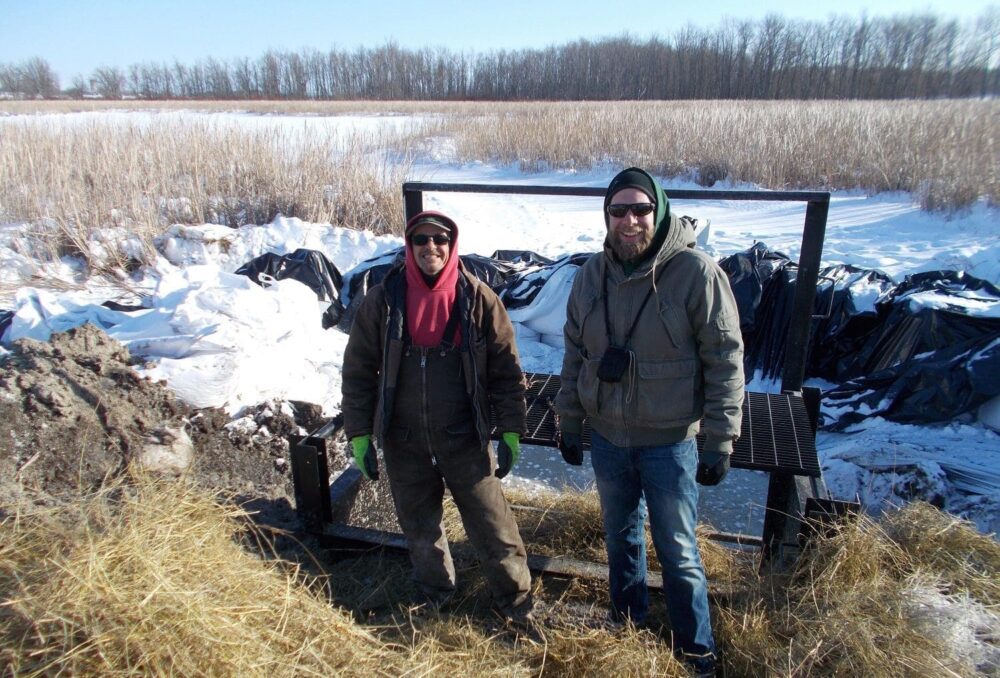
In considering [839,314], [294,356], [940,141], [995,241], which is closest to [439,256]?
[294,356]

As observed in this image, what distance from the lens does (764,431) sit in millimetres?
2912

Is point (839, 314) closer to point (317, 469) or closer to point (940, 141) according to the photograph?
point (317, 469)

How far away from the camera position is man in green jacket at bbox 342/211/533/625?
222 cm

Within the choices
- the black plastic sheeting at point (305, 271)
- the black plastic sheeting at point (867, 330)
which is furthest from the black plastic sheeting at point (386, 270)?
the black plastic sheeting at point (305, 271)

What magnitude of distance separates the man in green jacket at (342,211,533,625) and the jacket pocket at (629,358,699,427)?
1.69ft

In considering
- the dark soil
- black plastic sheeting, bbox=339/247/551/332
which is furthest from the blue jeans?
black plastic sheeting, bbox=339/247/551/332

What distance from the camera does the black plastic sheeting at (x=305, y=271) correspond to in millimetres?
6102

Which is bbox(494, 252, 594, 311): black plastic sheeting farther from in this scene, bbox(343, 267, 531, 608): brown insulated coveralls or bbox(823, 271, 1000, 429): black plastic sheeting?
bbox(343, 267, 531, 608): brown insulated coveralls

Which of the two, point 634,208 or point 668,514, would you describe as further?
point 668,514

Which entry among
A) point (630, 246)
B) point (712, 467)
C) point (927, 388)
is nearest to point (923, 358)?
point (927, 388)

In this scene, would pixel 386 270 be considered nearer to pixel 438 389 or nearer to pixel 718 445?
pixel 438 389

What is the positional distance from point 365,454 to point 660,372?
1.12 m

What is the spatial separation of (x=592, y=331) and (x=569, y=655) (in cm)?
106

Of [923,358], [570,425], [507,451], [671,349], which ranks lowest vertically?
[923,358]
